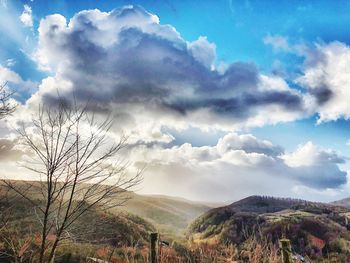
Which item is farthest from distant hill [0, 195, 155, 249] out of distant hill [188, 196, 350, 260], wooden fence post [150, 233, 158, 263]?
wooden fence post [150, 233, 158, 263]

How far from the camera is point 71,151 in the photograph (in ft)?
22.9

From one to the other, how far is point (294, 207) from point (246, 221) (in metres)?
9.19

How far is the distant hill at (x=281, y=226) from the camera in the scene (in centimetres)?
2523

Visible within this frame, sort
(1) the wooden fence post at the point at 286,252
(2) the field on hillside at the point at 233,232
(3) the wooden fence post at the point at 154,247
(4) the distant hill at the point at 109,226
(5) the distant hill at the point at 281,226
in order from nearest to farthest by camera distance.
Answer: (1) the wooden fence post at the point at 286,252 → (3) the wooden fence post at the point at 154,247 → (2) the field on hillside at the point at 233,232 → (4) the distant hill at the point at 109,226 → (5) the distant hill at the point at 281,226

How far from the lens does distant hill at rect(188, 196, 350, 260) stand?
25.2m

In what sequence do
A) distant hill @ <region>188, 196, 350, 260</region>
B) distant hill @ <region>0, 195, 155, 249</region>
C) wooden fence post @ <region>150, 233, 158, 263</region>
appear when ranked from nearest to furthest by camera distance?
wooden fence post @ <region>150, 233, 158, 263</region> < distant hill @ <region>0, 195, 155, 249</region> < distant hill @ <region>188, 196, 350, 260</region>

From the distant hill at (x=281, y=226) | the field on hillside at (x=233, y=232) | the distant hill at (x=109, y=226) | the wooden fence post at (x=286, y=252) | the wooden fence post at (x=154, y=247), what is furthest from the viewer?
the distant hill at (x=281, y=226)

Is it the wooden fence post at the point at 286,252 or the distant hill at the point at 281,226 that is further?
the distant hill at the point at 281,226

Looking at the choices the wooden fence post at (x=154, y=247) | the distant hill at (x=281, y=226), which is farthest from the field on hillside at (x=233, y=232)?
the wooden fence post at (x=154, y=247)

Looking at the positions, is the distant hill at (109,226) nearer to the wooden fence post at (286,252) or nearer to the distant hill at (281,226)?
the distant hill at (281,226)

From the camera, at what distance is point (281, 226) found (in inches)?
1117

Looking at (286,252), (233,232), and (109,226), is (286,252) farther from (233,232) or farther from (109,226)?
(233,232)

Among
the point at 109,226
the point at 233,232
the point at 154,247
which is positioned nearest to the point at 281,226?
the point at 233,232

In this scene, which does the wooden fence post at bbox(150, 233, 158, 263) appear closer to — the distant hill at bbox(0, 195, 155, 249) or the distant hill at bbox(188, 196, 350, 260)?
A: the distant hill at bbox(0, 195, 155, 249)
